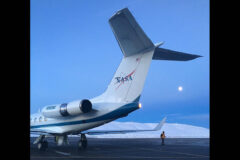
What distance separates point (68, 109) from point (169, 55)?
6521 millimetres

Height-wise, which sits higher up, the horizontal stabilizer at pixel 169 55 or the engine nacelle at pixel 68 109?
the horizontal stabilizer at pixel 169 55

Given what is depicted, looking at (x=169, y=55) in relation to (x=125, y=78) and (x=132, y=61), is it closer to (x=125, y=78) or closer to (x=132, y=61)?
Answer: (x=132, y=61)

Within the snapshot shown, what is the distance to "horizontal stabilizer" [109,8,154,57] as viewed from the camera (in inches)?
395

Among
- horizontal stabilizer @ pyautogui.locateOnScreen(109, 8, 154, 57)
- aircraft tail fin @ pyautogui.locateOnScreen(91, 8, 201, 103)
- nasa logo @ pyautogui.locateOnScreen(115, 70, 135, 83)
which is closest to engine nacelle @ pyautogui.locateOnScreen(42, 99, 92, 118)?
aircraft tail fin @ pyautogui.locateOnScreen(91, 8, 201, 103)

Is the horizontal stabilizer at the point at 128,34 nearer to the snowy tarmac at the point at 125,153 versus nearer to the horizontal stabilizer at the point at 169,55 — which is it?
the horizontal stabilizer at the point at 169,55

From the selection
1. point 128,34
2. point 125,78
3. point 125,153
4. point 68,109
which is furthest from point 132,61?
point 125,153

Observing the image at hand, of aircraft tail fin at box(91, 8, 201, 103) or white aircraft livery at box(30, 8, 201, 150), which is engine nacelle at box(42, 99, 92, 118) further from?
aircraft tail fin at box(91, 8, 201, 103)

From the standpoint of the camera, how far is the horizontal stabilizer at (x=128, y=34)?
1003 centimetres

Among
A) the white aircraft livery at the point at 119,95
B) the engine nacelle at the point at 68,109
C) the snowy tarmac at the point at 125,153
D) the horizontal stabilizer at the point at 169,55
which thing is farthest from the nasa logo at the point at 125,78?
the snowy tarmac at the point at 125,153

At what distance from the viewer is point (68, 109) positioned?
14555mm
